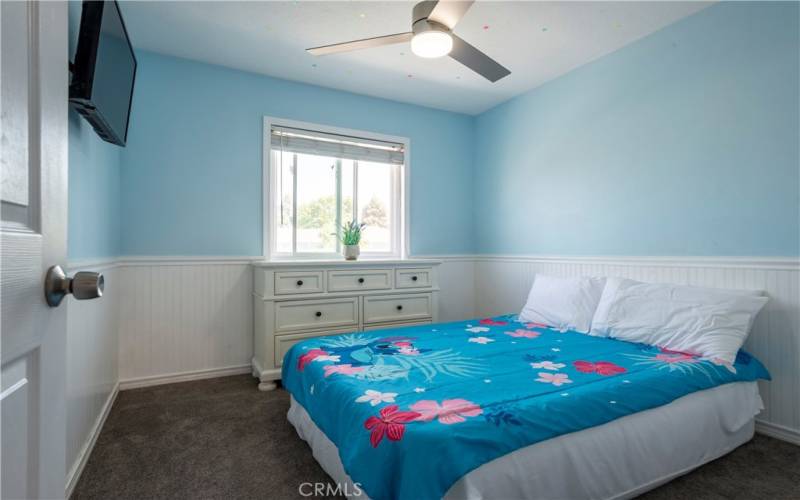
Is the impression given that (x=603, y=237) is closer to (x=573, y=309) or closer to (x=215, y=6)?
(x=573, y=309)

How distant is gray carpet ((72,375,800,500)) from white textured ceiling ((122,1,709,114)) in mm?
2493

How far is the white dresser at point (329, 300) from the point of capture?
2.84 metres

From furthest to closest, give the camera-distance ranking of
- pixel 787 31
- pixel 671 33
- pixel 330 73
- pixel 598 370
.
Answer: pixel 330 73 → pixel 671 33 → pixel 787 31 → pixel 598 370

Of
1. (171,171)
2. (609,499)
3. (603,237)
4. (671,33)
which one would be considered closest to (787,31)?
(671,33)

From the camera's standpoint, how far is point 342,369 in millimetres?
1762

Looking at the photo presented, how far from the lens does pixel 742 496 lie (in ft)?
5.12

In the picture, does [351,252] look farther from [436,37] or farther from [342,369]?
[436,37]

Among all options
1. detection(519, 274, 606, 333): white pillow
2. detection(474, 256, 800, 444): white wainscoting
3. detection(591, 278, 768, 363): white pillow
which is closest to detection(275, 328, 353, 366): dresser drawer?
detection(519, 274, 606, 333): white pillow

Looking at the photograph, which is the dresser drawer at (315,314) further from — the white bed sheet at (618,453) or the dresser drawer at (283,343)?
the white bed sheet at (618,453)

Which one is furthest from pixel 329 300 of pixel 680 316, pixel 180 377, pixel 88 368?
pixel 680 316

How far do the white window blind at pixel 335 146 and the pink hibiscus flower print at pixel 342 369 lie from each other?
222cm

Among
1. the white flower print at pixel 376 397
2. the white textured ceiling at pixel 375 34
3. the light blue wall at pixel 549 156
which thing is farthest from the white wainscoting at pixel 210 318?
the white textured ceiling at pixel 375 34

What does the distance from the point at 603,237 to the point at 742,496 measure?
183 centimetres

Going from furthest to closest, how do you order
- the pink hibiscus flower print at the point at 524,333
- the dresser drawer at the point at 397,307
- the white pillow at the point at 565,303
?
the dresser drawer at the point at 397,307 → the white pillow at the point at 565,303 → the pink hibiscus flower print at the point at 524,333
